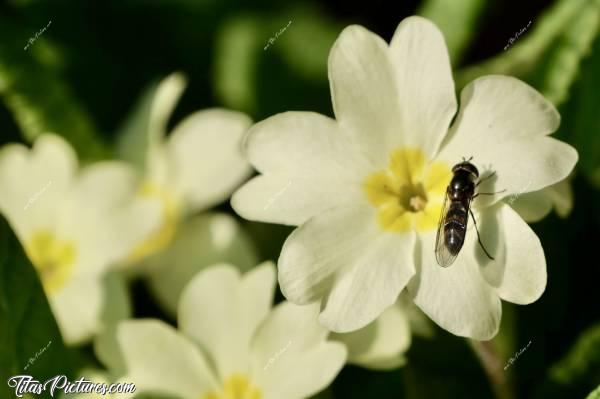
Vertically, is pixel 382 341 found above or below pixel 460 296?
below

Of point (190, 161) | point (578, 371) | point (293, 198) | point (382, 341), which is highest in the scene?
point (293, 198)

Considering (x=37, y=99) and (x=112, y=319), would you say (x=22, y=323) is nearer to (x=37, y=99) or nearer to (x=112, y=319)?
(x=112, y=319)

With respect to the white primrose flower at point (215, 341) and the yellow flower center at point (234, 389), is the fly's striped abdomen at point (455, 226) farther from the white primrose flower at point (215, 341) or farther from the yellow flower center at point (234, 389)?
the yellow flower center at point (234, 389)

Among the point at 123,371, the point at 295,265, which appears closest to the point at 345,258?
the point at 295,265

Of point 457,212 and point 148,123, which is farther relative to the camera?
point 148,123

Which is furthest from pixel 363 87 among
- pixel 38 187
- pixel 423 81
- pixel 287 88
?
pixel 287 88
